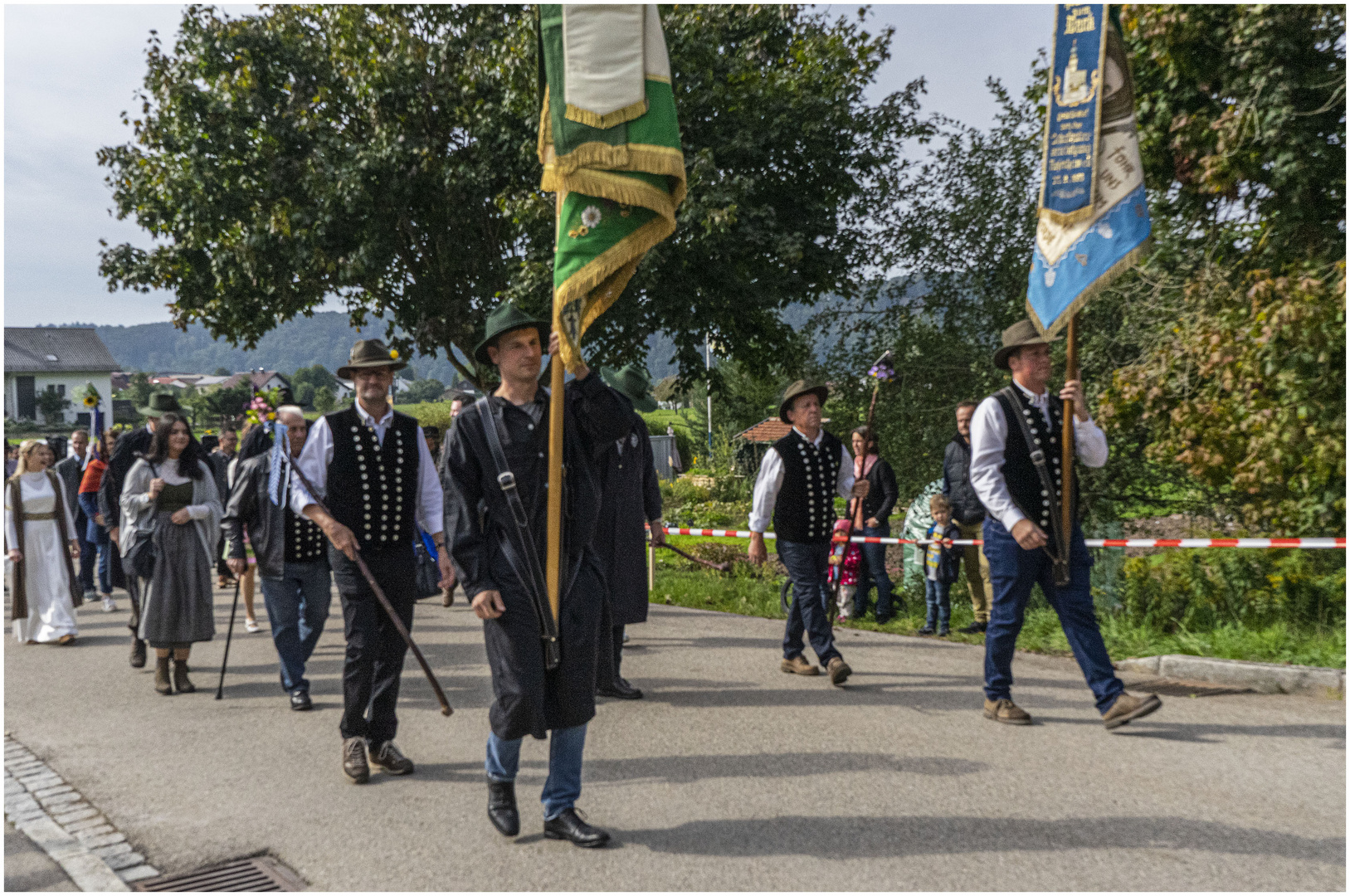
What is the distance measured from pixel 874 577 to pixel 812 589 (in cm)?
298

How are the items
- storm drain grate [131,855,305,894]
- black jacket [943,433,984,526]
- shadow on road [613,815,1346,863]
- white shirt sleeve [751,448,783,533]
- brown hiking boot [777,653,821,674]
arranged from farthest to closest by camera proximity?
black jacket [943,433,984,526] < brown hiking boot [777,653,821,674] < white shirt sleeve [751,448,783,533] < shadow on road [613,815,1346,863] < storm drain grate [131,855,305,894]

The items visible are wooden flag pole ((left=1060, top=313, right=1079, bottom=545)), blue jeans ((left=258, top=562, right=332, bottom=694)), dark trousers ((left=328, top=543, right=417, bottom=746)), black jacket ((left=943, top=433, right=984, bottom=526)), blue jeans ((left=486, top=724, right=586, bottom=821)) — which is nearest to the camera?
blue jeans ((left=486, top=724, right=586, bottom=821))

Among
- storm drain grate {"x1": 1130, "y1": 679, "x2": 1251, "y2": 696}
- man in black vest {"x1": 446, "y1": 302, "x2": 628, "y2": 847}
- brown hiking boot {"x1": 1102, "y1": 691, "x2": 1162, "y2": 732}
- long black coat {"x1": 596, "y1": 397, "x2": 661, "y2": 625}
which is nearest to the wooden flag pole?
brown hiking boot {"x1": 1102, "y1": 691, "x2": 1162, "y2": 732}

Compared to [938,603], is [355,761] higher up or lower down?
lower down

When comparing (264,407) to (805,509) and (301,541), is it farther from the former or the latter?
(805,509)

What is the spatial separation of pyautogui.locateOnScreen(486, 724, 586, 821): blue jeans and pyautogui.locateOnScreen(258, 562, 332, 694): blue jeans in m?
2.94

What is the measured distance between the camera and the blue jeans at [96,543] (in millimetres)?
11694

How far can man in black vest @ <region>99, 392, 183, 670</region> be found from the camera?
8711 mm

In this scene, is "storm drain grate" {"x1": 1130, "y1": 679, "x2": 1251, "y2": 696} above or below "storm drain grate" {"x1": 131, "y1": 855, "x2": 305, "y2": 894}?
above

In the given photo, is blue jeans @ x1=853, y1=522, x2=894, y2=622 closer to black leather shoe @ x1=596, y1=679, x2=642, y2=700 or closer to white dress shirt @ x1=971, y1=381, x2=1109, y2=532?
black leather shoe @ x1=596, y1=679, x2=642, y2=700

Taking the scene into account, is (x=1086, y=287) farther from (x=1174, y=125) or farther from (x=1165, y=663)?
(x=1174, y=125)

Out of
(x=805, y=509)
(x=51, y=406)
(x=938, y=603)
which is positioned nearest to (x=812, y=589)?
(x=805, y=509)

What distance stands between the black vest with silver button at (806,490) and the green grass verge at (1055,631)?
2091 millimetres

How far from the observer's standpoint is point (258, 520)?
284 inches
